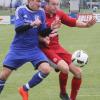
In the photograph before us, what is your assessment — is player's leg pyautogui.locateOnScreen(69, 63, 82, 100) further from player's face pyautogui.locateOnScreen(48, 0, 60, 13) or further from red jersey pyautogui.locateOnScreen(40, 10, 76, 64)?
player's face pyautogui.locateOnScreen(48, 0, 60, 13)

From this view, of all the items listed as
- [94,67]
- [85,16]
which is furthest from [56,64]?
[85,16]

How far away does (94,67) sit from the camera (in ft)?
46.7

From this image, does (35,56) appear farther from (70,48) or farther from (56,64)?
(70,48)

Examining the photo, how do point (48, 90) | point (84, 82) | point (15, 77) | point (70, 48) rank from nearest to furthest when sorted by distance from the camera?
point (48, 90)
point (84, 82)
point (15, 77)
point (70, 48)

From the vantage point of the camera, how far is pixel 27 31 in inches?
344

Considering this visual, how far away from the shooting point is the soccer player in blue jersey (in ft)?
28.7

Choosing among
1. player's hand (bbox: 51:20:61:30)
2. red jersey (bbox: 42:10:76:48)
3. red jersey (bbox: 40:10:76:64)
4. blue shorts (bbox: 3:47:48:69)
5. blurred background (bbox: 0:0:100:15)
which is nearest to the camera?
blue shorts (bbox: 3:47:48:69)

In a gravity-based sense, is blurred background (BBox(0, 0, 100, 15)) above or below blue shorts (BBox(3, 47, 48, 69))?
below

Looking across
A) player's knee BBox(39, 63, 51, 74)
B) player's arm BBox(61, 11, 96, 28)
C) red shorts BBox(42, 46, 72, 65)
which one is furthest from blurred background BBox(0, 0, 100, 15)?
player's knee BBox(39, 63, 51, 74)

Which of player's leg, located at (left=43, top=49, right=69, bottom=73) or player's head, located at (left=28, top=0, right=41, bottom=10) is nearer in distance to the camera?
player's head, located at (left=28, top=0, right=41, bottom=10)

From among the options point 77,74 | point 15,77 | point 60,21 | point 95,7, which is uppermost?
point 60,21

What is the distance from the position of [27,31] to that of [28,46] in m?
0.29

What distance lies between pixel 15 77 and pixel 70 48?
6.68 m

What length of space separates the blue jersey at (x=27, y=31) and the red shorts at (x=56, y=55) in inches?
22.9
